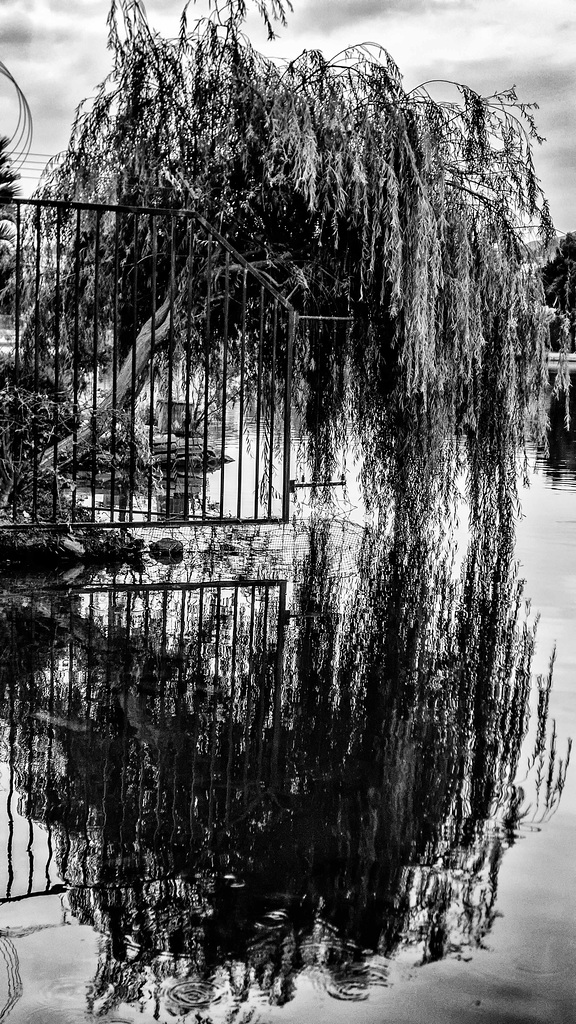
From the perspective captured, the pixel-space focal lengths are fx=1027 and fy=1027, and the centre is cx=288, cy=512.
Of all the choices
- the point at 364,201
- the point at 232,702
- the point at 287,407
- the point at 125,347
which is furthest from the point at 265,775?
the point at 125,347

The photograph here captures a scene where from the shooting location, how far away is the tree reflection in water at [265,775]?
2570mm

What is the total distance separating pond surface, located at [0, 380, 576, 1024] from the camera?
2.41 meters

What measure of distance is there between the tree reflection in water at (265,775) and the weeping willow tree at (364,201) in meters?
3.05

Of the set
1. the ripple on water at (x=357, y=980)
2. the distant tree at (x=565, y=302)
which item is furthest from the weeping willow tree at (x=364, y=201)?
the ripple on water at (x=357, y=980)

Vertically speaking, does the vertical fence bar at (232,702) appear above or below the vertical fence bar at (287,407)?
below

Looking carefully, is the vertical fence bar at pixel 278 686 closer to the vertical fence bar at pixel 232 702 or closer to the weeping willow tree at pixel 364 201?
the vertical fence bar at pixel 232 702

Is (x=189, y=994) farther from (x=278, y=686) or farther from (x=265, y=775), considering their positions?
(x=278, y=686)

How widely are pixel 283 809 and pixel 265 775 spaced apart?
291 mm

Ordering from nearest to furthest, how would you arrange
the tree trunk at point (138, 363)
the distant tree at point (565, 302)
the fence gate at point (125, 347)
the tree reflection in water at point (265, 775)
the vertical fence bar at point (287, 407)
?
the tree reflection in water at point (265, 775) < the vertical fence bar at point (287, 407) < the fence gate at point (125, 347) < the tree trunk at point (138, 363) < the distant tree at point (565, 302)

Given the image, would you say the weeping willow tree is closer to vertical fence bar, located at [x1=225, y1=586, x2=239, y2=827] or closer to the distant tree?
the distant tree

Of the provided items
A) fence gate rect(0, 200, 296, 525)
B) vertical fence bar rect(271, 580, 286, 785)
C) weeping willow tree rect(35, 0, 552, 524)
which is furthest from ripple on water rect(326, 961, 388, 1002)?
weeping willow tree rect(35, 0, 552, 524)

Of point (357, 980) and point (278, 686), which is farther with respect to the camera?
point (278, 686)

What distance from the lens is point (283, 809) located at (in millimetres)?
3359

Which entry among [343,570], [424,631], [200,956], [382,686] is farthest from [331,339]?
[200,956]
